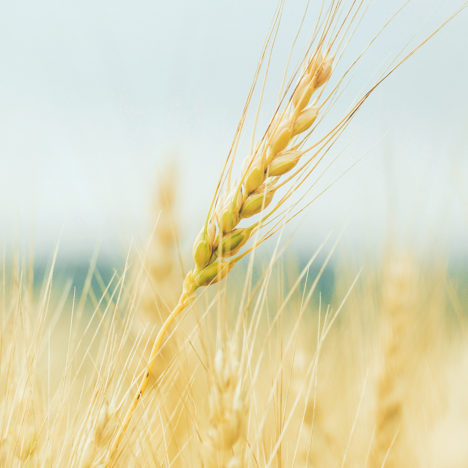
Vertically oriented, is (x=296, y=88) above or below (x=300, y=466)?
above

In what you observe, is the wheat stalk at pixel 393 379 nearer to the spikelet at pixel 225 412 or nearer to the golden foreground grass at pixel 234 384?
the golden foreground grass at pixel 234 384

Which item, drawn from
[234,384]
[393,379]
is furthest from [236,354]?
[393,379]

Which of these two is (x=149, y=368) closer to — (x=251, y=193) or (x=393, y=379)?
(x=251, y=193)

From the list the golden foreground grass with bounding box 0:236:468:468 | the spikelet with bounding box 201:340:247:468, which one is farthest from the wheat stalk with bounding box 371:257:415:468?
the spikelet with bounding box 201:340:247:468

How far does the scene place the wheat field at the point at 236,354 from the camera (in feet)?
2.16

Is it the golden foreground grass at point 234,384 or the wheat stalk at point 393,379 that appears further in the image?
the wheat stalk at point 393,379

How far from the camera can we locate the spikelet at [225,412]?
0.59 m

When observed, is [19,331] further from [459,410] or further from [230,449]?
[459,410]

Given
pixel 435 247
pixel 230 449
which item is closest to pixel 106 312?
pixel 230 449

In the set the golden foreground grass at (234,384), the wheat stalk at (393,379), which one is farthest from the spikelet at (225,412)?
the wheat stalk at (393,379)

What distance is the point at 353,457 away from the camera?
3.03ft

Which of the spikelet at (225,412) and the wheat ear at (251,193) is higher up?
the wheat ear at (251,193)

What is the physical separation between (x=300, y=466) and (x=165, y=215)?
479mm

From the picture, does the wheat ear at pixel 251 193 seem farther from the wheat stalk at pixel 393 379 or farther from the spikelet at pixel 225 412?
the wheat stalk at pixel 393 379
